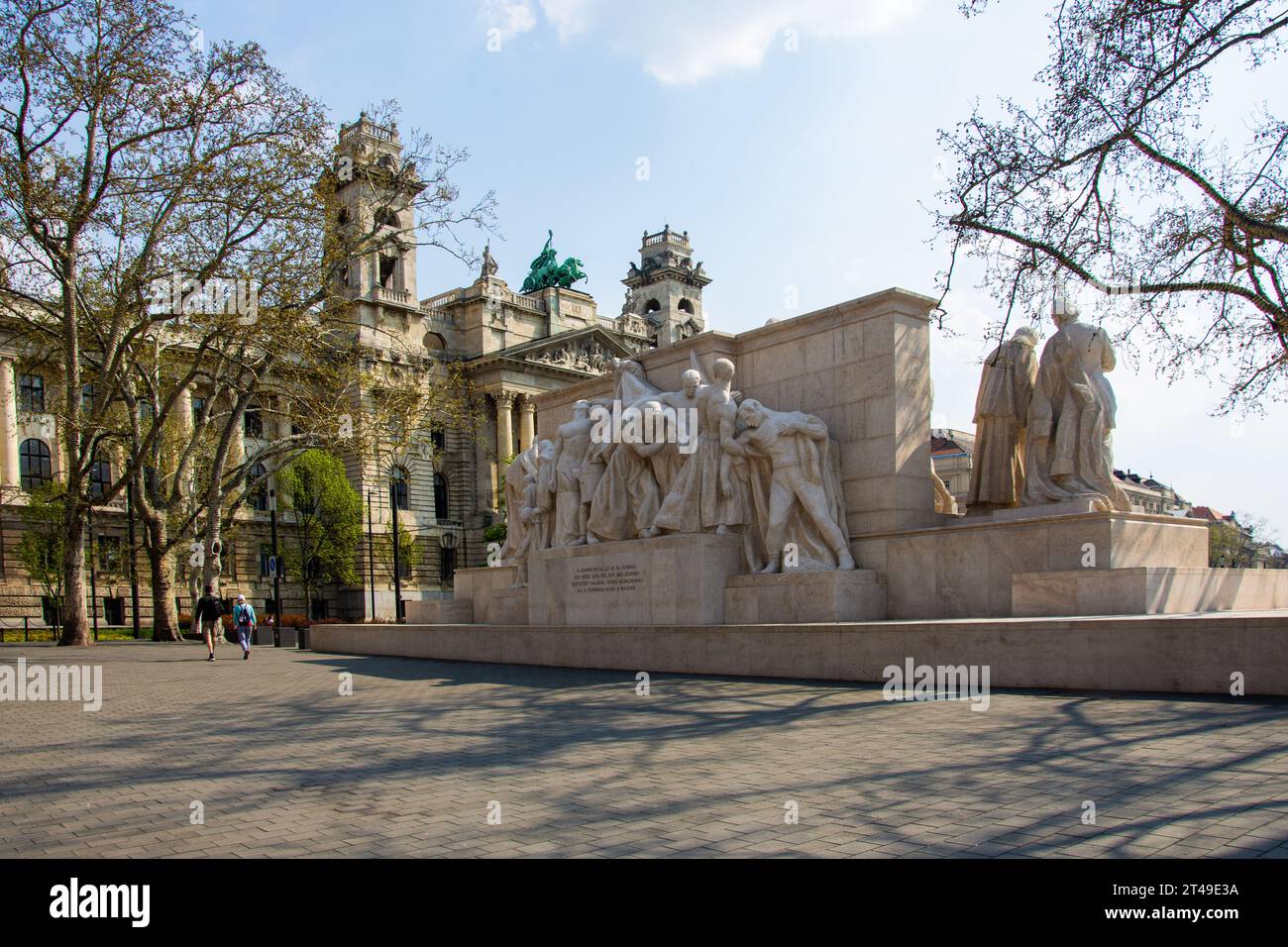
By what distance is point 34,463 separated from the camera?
5634cm

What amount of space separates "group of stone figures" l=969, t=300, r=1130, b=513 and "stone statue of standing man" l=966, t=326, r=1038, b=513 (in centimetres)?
1

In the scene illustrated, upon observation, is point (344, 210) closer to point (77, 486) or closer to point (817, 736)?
point (77, 486)

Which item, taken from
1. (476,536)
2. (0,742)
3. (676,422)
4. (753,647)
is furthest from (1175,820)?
(476,536)

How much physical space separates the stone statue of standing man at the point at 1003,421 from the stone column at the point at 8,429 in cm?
4738

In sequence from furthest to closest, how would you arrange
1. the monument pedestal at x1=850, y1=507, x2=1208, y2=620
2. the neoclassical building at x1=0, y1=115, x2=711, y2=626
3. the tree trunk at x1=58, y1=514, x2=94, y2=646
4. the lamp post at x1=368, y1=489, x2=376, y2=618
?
the neoclassical building at x1=0, y1=115, x2=711, y2=626
the lamp post at x1=368, y1=489, x2=376, y2=618
the tree trunk at x1=58, y1=514, x2=94, y2=646
the monument pedestal at x1=850, y1=507, x2=1208, y2=620

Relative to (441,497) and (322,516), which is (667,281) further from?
(322,516)

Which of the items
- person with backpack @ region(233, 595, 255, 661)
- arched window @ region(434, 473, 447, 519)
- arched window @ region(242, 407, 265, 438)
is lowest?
person with backpack @ region(233, 595, 255, 661)

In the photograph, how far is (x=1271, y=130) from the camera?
13539mm

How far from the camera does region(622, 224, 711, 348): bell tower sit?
10831 centimetres

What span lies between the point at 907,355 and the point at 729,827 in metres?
10.1

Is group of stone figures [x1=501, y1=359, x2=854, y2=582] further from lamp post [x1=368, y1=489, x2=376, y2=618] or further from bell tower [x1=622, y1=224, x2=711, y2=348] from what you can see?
bell tower [x1=622, y1=224, x2=711, y2=348]

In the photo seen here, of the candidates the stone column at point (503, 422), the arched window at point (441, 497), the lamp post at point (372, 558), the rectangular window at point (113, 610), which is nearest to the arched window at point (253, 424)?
the lamp post at point (372, 558)

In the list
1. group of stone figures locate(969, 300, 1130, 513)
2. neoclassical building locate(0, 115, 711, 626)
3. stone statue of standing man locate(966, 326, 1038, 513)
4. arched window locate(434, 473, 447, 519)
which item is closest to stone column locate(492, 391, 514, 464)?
neoclassical building locate(0, 115, 711, 626)

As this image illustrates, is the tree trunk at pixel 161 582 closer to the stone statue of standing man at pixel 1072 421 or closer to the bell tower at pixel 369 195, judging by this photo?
the bell tower at pixel 369 195
